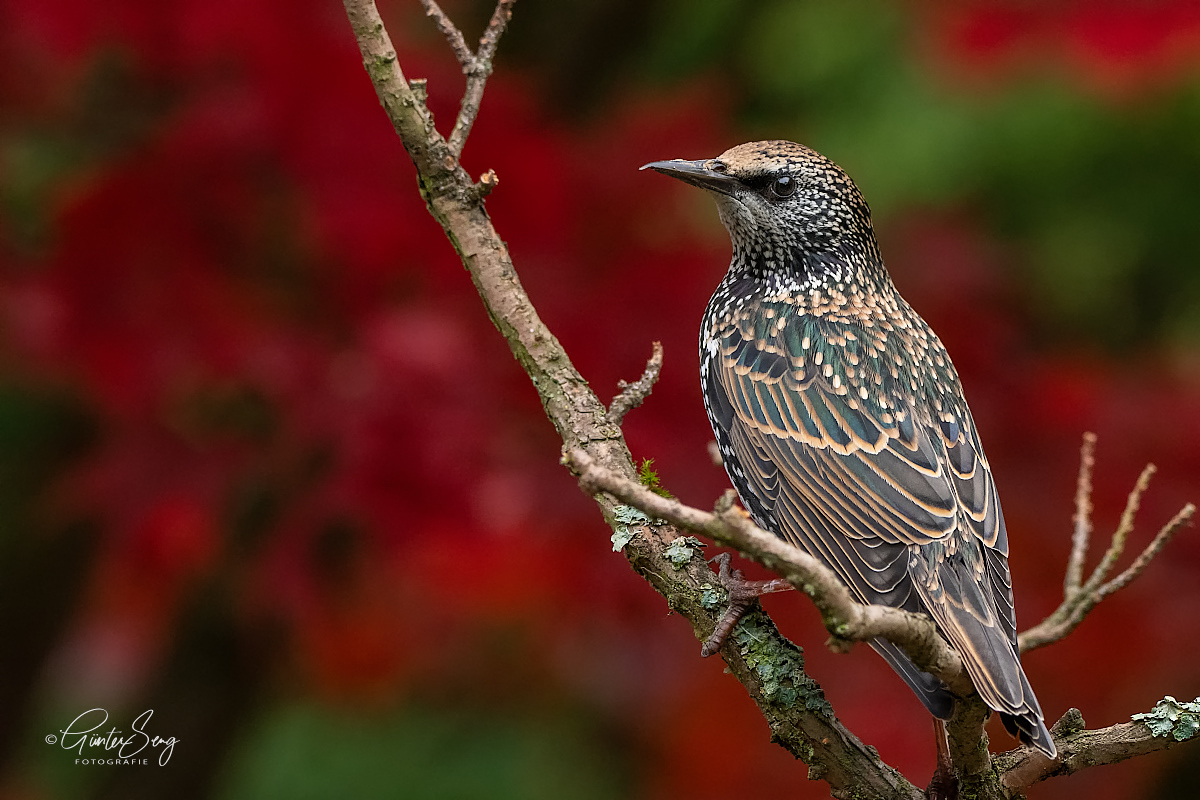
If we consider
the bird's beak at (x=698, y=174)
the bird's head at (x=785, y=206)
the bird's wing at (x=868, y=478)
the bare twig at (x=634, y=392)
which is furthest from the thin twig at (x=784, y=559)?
the bird's head at (x=785, y=206)

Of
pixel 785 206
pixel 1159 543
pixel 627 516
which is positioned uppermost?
pixel 785 206

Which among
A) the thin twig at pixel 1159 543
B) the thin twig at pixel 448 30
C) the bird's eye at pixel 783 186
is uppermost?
the thin twig at pixel 448 30

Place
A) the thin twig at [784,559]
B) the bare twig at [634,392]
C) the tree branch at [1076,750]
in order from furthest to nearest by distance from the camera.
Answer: the bare twig at [634,392]
the tree branch at [1076,750]
the thin twig at [784,559]

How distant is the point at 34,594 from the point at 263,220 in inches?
109

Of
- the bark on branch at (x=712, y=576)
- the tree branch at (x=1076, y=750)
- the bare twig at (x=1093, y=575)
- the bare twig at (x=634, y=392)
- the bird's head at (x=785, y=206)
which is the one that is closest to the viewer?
the bark on branch at (x=712, y=576)

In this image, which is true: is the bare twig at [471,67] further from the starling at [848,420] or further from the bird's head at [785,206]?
the bird's head at [785,206]

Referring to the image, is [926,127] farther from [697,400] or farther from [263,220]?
[263,220]

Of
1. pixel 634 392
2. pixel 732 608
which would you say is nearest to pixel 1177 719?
pixel 732 608

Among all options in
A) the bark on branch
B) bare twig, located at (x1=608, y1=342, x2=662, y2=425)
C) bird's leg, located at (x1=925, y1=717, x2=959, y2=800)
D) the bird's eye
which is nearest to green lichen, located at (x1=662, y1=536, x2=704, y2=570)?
the bark on branch

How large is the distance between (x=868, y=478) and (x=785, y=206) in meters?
1.06

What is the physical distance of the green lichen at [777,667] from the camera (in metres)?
2.85

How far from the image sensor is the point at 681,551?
3.06 m

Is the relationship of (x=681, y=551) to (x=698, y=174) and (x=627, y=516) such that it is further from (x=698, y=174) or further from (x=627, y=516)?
(x=698, y=174)

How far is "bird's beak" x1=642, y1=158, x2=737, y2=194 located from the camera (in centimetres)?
369
